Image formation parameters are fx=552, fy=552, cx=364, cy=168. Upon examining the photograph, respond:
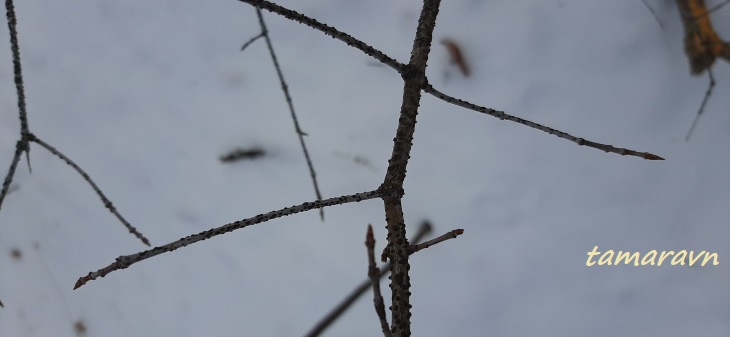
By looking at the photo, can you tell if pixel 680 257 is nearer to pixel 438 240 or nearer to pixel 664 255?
pixel 664 255

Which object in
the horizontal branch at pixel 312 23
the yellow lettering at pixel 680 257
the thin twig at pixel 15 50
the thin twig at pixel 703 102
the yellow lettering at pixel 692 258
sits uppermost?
the thin twig at pixel 15 50

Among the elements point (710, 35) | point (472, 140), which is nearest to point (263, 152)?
point (472, 140)

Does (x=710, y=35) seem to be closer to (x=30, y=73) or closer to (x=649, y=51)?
(x=649, y=51)

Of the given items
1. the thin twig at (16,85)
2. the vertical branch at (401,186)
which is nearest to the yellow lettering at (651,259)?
the vertical branch at (401,186)

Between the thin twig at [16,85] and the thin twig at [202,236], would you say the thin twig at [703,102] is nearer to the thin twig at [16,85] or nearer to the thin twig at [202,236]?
the thin twig at [202,236]

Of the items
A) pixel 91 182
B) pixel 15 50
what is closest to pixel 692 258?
pixel 91 182

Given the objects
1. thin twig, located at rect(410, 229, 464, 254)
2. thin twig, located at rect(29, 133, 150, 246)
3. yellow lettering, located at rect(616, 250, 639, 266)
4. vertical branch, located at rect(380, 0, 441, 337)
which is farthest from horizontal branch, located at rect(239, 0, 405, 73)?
yellow lettering, located at rect(616, 250, 639, 266)

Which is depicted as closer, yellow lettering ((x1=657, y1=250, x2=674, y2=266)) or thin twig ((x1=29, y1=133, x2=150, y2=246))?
thin twig ((x1=29, y1=133, x2=150, y2=246))

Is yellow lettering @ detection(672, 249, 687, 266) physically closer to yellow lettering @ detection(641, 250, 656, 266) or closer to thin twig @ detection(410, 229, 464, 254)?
yellow lettering @ detection(641, 250, 656, 266)
